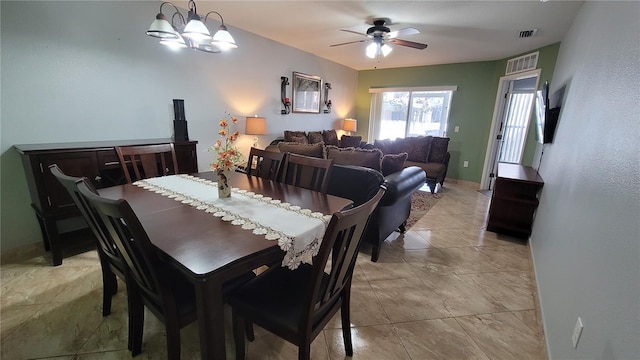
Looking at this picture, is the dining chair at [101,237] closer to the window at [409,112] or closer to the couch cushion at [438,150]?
the couch cushion at [438,150]

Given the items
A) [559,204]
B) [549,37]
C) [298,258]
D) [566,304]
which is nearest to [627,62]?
[559,204]

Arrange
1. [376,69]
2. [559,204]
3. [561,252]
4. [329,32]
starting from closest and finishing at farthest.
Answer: [561,252], [559,204], [329,32], [376,69]

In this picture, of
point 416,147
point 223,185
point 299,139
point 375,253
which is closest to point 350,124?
point 416,147

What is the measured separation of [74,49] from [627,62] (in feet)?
12.9

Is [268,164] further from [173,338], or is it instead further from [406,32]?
[406,32]

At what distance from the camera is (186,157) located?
3.03 metres

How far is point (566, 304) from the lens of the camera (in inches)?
53.8

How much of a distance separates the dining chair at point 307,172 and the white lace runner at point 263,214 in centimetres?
41

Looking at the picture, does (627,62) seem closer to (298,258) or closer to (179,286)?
(298,258)

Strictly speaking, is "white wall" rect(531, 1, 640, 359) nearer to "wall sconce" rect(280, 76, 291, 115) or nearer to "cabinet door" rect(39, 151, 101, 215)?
"cabinet door" rect(39, 151, 101, 215)

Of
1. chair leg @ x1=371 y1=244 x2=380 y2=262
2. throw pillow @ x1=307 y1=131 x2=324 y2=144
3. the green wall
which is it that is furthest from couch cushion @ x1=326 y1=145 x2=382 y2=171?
the green wall

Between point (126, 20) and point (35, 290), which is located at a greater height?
point (126, 20)

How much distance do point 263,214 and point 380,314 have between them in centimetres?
111

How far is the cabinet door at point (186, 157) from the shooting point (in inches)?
Answer: 116
